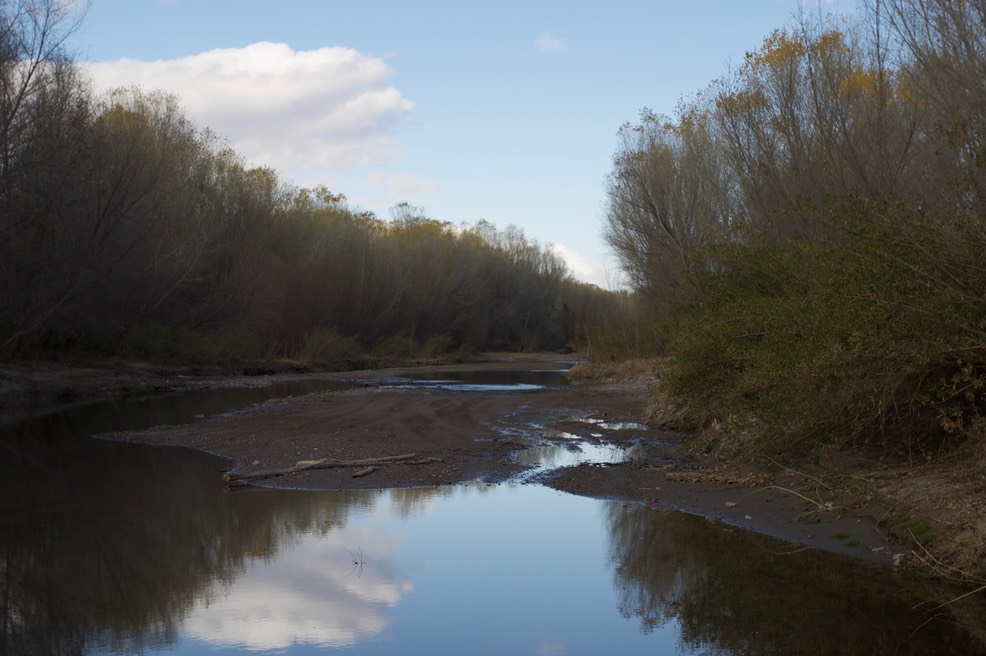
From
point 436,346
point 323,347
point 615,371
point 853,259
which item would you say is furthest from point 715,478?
point 436,346

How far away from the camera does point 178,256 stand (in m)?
36.4

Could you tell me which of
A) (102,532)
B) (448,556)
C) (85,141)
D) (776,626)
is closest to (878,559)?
(776,626)

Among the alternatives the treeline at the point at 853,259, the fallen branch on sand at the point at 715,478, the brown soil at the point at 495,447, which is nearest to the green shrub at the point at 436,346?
the brown soil at the point at 495,447

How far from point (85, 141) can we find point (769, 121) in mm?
20157

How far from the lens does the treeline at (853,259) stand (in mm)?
8305

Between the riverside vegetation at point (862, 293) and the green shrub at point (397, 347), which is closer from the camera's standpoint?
the riverside vegetation at point (862, 293)

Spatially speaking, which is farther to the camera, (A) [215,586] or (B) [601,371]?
(B) [601,371]

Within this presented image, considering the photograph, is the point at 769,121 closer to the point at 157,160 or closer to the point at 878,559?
the point at 878,559

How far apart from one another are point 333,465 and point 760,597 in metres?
7.15

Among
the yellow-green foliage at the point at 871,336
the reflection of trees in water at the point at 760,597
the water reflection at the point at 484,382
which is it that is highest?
the yellow-green foliage at the point at 871,336

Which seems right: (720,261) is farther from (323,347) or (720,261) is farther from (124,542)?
(323,347)

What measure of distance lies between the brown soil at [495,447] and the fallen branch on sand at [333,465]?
0.37 ft

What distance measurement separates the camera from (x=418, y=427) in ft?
58.2

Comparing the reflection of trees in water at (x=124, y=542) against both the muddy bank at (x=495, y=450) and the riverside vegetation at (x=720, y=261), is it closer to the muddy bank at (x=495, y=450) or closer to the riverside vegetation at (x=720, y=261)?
the muddy bank at (x=495, y=450)
